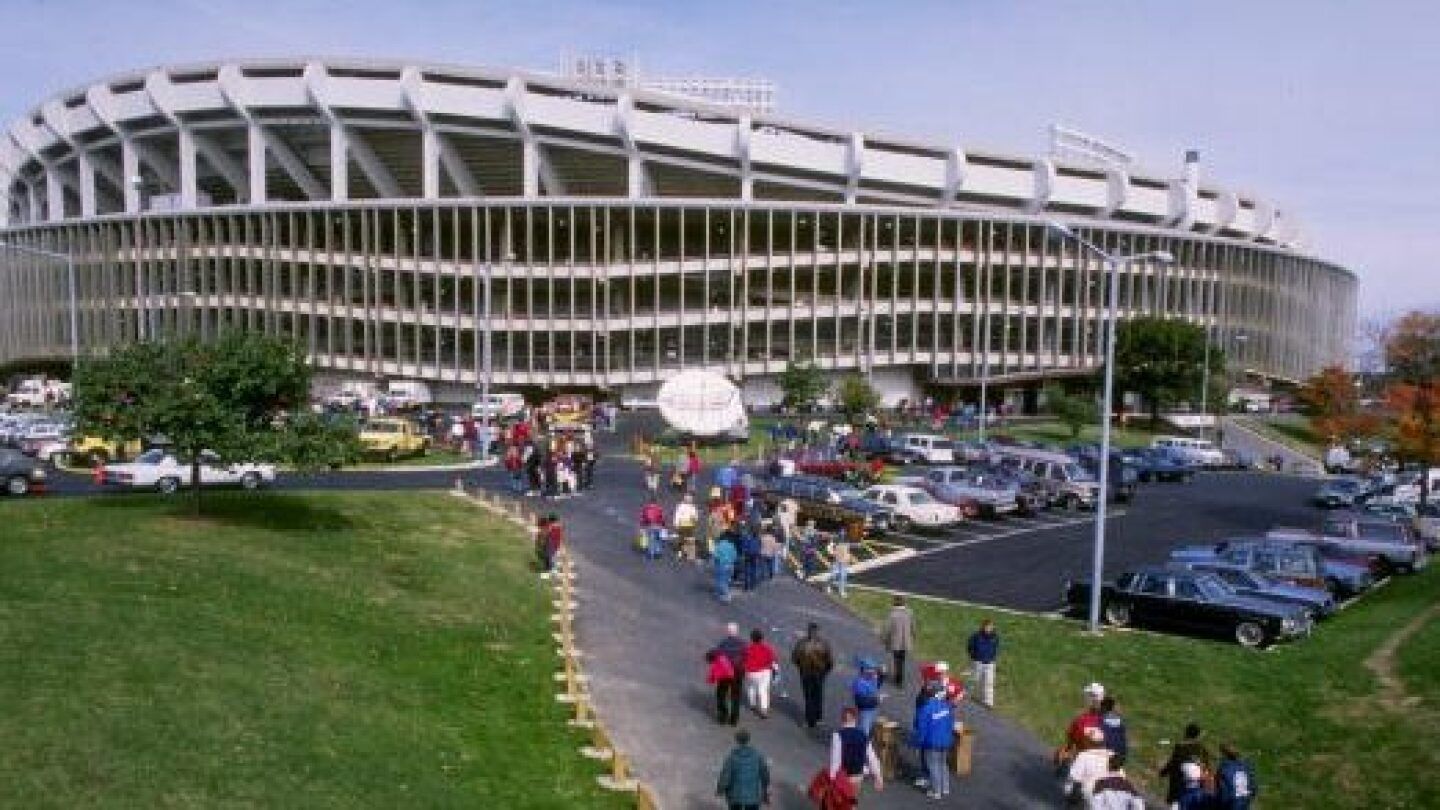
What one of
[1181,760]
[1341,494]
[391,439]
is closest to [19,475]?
[391,439]

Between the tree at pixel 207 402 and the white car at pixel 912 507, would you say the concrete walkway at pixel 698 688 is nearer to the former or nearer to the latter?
the tree at pixel 207 402

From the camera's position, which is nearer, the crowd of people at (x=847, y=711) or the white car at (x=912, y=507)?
the crowd of people at (x=847, y=711)

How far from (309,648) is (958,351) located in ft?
235

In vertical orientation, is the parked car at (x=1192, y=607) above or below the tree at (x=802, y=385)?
below

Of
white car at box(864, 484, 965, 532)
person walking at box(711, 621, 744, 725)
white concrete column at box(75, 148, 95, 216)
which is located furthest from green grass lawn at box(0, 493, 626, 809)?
white concrete column at box(75, 148, 95, 216)

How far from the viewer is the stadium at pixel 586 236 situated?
77938 millimetres

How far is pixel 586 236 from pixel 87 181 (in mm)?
43086

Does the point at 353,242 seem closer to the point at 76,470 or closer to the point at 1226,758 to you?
the point at 76,470

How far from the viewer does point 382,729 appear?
14492 millimetres

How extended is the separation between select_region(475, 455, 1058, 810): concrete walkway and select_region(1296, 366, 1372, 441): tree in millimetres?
40073

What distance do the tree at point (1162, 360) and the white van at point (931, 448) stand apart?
2455 cm

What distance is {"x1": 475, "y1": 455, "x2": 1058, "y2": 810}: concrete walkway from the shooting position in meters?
15.1

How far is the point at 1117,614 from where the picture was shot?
2428cm

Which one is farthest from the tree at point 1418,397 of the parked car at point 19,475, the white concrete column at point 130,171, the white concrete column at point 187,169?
the white concrete column at point 130,171
